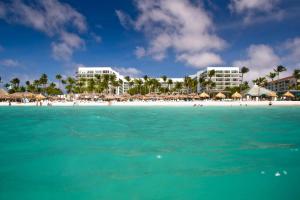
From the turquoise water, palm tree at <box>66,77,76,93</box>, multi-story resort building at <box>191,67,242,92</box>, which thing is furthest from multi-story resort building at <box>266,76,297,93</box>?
the turquoise water

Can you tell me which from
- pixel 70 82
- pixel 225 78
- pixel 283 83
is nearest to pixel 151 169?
pixel 70 82

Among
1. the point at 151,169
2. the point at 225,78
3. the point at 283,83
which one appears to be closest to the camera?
the point at 151,169

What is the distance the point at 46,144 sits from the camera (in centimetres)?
1512

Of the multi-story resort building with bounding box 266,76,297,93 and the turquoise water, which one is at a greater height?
the multi-story resort building with bounding box 266,76,297,93

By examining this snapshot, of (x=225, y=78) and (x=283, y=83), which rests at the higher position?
(x=225, y=78)

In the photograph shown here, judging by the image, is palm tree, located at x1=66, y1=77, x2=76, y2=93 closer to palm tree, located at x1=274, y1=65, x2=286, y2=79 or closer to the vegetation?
the vegetation

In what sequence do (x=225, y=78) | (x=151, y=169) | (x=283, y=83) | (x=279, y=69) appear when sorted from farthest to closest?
(x=225, y=78), (x=283, y=83), (x=279, y=69), (x=151, y=169)

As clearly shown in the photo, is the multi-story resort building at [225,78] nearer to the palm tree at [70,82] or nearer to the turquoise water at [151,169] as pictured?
the palm tree at [70,82]

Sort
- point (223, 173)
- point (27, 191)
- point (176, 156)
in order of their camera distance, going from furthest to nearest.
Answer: point (176, 156) → point (223, 173) → point (27, 191)

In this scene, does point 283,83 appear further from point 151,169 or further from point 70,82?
point 151,169

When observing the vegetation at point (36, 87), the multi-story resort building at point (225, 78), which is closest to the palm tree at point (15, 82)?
the vegetation at point (36, 87)

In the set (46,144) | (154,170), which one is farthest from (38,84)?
(154,170)

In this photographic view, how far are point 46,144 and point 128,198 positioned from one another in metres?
9.19

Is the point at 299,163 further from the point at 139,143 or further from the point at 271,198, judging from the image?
the point at 139,143
